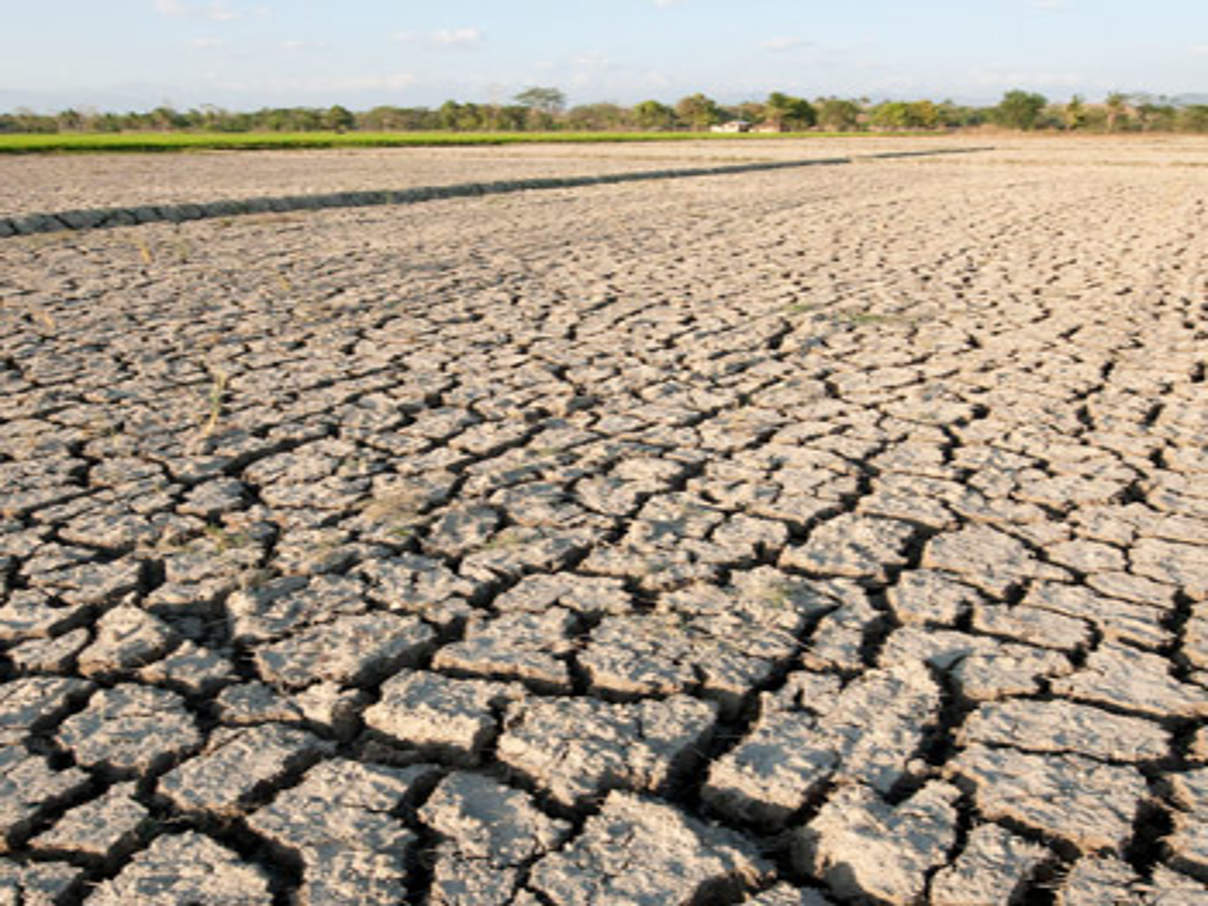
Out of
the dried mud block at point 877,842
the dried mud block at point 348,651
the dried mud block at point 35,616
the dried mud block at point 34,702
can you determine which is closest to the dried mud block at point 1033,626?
the dried mud block at point 877,842

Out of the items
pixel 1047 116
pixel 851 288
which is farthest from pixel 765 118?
pixel 851 288

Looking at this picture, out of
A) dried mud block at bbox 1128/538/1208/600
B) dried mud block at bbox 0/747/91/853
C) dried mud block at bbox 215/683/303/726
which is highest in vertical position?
dried mud block at bbox 1128/538/1208/600

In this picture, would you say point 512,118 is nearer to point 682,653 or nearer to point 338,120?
point 338,120

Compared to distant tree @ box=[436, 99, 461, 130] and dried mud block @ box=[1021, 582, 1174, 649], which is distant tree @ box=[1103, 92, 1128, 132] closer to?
distant tree @ box=[436, 99, 461, 130]

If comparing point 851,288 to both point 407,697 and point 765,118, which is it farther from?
point 765,118

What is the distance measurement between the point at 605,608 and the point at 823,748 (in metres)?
0.62

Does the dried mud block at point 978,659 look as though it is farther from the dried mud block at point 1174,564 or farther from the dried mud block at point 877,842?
→ the dried mud block at point 1174,564

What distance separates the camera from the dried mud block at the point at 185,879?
4.59ft

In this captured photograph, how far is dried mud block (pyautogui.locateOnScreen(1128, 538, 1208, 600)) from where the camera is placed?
89.3 inches

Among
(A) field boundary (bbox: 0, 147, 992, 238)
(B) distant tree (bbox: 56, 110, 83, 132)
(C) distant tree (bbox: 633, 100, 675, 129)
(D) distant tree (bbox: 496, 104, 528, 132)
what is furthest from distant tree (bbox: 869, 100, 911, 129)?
(A) field boundary (bbox: 0, 147, 992, 238)

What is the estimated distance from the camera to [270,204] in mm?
10438

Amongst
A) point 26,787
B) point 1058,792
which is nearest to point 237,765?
point 26,787

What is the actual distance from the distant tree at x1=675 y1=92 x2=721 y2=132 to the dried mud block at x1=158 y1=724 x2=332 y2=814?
65971 millimetres

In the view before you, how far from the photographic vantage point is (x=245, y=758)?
1692mm
